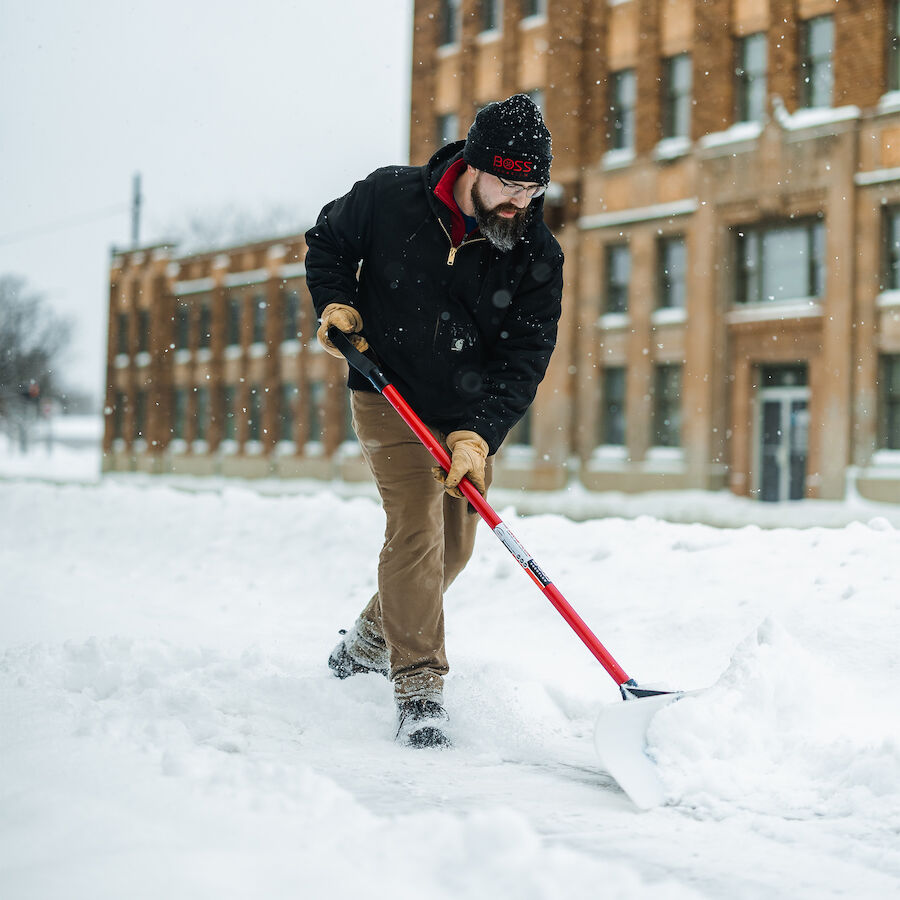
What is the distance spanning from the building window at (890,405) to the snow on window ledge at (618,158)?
23.3 ft

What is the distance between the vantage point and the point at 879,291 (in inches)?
725

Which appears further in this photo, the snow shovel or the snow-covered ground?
the snow shovel

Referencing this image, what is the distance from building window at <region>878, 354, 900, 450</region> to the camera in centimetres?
1823

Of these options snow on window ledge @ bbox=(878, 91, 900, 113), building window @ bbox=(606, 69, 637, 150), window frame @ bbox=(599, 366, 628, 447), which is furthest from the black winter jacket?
building window @ bbox=(606, 69, 637, 150)

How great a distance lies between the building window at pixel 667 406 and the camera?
21.2 meters

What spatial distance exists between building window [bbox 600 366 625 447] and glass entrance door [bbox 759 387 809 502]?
300 cm

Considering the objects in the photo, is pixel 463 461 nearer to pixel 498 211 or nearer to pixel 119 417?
pixel 498 211

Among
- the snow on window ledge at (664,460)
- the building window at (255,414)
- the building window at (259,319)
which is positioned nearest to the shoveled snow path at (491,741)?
the snow on window ledge at (664,460)

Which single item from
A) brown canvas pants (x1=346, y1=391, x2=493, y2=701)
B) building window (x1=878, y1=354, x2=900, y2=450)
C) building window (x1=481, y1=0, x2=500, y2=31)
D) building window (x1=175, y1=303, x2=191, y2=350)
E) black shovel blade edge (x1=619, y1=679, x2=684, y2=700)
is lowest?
black shovel blade edge (x1=619, y1=679, x2=684, y2=700)

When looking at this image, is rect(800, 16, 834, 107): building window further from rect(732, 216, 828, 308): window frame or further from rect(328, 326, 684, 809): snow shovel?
rect(328, 326, 684, 809): snow shovel

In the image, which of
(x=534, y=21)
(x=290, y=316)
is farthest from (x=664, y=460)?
(x=290, y=316)

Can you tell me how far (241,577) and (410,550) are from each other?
4.24 meters

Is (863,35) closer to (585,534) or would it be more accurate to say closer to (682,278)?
(682,278)

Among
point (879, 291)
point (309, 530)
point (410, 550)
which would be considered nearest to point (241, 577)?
point (309, 530)
